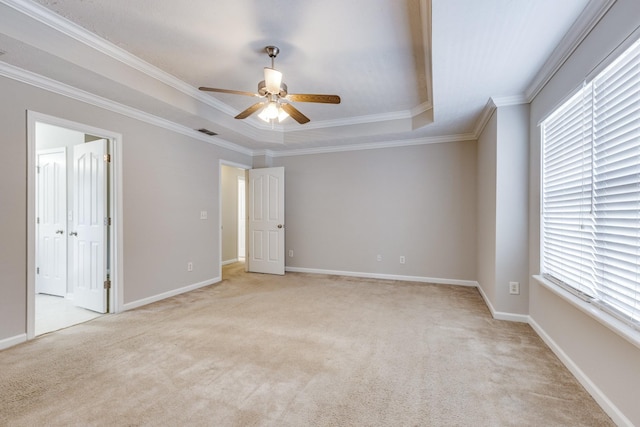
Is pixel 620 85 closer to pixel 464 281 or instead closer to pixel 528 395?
pixel 528 395

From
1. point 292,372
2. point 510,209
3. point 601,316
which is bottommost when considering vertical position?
point 292,372

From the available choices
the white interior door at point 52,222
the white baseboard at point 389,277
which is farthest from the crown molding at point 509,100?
the white interior door at point 52,222

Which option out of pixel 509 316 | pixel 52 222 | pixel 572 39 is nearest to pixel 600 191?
pixel 572 39

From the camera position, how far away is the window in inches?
61.4

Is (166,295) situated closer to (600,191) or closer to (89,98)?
(89,98)

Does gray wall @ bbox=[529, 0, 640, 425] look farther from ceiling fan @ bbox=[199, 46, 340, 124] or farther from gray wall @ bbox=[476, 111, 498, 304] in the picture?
ceiling fan @ bbox=[199, 46, 340, 124]

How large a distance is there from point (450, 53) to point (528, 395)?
2498 mm

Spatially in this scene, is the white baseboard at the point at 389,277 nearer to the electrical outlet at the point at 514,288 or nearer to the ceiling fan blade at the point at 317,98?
the electrical outlet at the point at 514,288

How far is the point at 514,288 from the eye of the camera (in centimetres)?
316

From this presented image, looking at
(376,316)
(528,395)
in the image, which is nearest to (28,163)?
(376,316)

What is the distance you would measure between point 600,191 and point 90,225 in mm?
4882

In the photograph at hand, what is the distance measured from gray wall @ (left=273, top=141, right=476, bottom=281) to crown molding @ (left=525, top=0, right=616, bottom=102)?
210 centimetres

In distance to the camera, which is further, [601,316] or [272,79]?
[272,79]

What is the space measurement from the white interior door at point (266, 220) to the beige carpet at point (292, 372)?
6.84 feet
